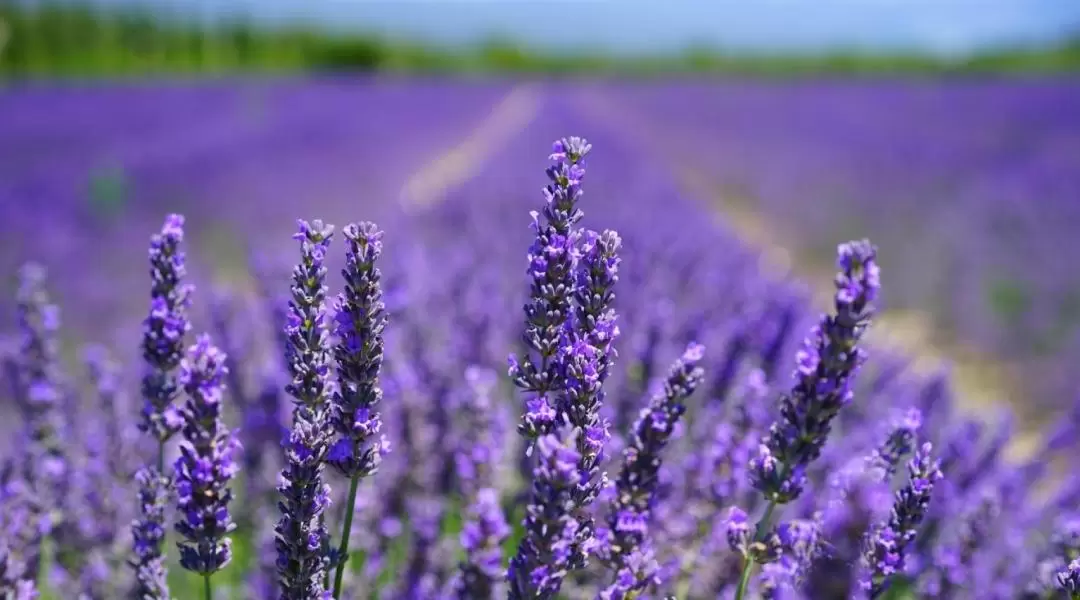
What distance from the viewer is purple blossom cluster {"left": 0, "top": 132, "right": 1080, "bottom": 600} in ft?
3.46

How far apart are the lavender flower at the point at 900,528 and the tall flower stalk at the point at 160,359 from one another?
917 millimetres

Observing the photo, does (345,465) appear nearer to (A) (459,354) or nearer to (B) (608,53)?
(A) (459,354)

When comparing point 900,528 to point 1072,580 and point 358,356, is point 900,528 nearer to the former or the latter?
point 1072,580

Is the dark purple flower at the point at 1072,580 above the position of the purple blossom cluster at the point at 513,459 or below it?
below

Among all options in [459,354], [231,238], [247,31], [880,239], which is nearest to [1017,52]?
[247,31]

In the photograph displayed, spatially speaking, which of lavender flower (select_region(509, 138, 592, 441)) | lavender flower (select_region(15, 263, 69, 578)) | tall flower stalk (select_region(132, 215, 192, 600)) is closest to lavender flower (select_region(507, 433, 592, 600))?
lavender flower (select_region(509, 138, 592, 441))

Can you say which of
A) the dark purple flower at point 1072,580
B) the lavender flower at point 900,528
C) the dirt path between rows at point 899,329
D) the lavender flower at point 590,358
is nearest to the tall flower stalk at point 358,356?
the lavender flower at point 590,358

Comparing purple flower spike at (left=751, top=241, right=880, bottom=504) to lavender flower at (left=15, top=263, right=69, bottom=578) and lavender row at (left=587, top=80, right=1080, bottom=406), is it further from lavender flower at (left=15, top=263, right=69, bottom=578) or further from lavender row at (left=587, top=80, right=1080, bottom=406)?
lavender row at (left=587, top=80, right=1080, bottom=406)

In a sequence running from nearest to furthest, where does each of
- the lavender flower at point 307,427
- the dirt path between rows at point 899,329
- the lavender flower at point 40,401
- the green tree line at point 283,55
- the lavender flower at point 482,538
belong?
the lavender flower at point 307,427 → the lavender flower at point 482,538 → the lavender flower at point 40,401 → the dirt path between rows at point 899,329 → the green tree line at point 283,55

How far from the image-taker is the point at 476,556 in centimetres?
133

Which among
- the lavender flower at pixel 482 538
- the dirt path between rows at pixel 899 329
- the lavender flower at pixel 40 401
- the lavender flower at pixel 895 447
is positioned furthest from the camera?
the dirt path between rows at pixel 899 329

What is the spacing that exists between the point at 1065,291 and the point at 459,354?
539 cm

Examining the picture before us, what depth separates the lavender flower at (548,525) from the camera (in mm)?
950

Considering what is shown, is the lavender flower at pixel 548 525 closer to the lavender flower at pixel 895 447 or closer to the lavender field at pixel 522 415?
the lavender field at pixel 522 415
